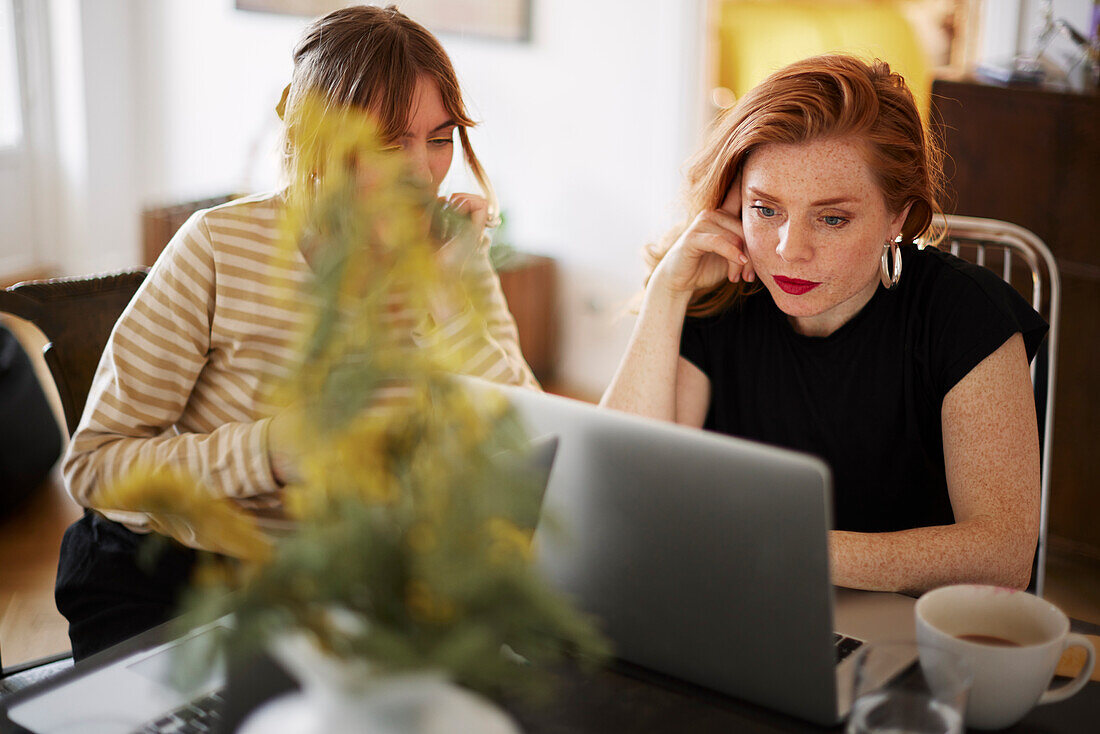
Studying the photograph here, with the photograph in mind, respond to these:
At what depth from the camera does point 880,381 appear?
4.58 feet

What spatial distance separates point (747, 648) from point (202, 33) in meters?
4.48

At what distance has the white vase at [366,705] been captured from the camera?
62 centimetres

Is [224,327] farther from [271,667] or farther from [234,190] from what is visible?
[234,190]

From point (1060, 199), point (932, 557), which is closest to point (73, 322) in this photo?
point (932, 557)

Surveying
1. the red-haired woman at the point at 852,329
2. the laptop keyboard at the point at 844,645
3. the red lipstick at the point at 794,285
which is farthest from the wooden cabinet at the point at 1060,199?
the laptop keyboard at the point at 844,645

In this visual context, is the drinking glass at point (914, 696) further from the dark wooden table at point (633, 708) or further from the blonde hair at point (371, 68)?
the blonde hair at point (371, 68)

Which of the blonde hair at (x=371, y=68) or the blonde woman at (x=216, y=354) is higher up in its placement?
the blonde hair at (x=371, y=68)

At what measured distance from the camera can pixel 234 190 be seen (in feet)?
15.2

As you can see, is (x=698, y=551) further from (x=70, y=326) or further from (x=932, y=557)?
(x=70, y=326)

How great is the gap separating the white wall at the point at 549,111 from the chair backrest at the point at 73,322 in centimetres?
185

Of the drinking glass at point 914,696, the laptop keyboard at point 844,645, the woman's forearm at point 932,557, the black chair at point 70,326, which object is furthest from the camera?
the black chair at point 70,326

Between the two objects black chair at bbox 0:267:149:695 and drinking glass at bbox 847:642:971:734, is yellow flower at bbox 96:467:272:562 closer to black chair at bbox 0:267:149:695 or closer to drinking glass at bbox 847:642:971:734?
drinking glass at bbox 847:642:971:734

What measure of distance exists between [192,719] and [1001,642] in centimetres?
66

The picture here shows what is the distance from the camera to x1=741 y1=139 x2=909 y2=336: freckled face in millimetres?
1290
